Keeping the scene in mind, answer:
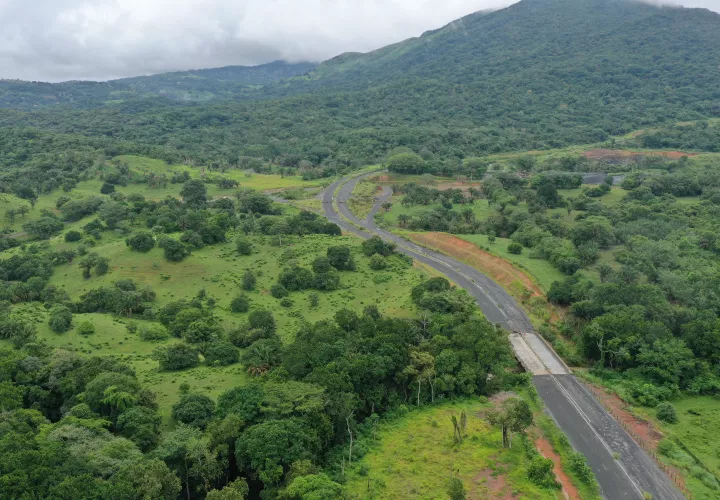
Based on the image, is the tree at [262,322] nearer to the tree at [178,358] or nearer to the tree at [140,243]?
the tree at [178,358]

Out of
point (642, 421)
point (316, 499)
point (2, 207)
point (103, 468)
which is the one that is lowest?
point (642, 421)

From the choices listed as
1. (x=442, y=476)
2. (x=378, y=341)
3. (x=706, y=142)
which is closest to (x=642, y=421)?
(x=442, y=476)

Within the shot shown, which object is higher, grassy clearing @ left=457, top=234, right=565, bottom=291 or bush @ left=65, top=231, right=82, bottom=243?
bush @ left=65, top=231, right=82, bottom=243

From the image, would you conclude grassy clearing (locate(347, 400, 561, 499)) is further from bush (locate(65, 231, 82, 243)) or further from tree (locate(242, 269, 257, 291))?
bush (locate(65, 231, 82, 243))

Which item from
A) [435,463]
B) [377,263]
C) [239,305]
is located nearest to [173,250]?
[239,305]

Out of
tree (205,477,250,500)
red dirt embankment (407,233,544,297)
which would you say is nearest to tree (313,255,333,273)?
red dirt embankment (407,233,544,297)

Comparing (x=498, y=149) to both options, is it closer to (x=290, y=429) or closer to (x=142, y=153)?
(x=142, y=153)

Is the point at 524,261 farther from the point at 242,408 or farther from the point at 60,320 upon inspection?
the point at 60,320
